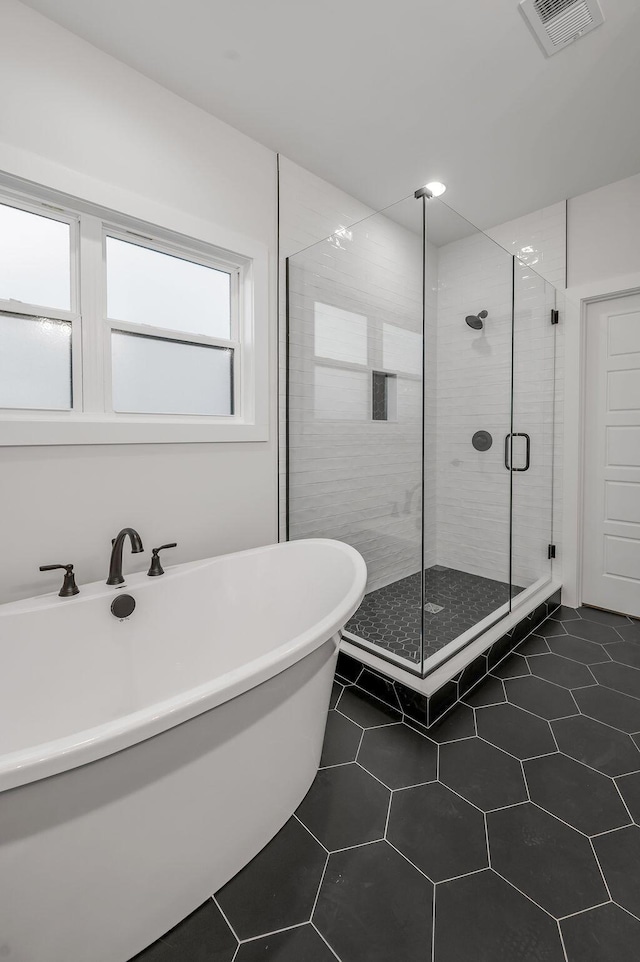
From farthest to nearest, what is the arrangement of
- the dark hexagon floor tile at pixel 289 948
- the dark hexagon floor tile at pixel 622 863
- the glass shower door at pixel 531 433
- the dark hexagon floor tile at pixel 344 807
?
the glass shower door at pixel 531 433 → the dark hexagon floor tile at pixel 344 807 → the dark hexagon floor tile at pixel 622 863 → the dark hexagon floor tile at pixel 289 948

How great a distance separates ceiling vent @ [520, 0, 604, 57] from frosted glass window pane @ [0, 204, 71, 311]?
1909mm

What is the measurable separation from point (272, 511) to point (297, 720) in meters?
1.26

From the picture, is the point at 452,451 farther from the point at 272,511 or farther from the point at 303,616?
A: the point at 303,616

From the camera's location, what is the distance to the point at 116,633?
155 cm

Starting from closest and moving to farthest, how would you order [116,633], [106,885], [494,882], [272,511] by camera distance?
[106,885]
[494,882]
[116,633]
[272,511]

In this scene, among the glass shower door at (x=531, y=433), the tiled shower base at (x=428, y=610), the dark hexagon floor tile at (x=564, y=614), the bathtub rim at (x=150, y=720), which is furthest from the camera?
the dark hexagon floor tile at (x=564, y=614)

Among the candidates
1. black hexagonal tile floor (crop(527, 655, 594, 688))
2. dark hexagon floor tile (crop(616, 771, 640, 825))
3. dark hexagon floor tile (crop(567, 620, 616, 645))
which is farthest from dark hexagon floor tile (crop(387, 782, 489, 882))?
dark hexagon floor tile (crop(567, 620, 616, 645))

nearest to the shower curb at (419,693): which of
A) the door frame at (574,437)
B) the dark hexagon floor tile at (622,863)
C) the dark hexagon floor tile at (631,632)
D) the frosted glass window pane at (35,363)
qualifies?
the dark hexagon floor tile at (622,863)

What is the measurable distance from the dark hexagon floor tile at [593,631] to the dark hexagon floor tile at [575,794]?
113 cm

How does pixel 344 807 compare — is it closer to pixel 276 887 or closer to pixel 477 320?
pixel 276 887

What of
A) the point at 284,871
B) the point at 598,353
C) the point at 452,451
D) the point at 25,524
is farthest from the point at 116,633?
the point at 598,353

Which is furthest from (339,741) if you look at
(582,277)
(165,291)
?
(582,277)

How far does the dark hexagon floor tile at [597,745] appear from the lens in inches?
60.5

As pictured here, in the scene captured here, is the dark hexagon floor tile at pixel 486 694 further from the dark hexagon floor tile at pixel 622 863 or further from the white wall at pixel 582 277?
the white wall at pixel 582 277
